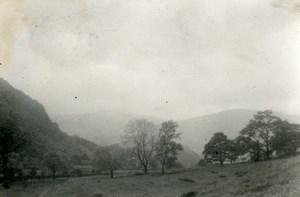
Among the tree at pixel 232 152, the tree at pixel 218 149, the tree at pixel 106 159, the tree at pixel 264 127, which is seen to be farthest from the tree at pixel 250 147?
the tree at pixel 106 159

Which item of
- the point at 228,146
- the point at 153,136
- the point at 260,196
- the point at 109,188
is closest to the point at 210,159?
the point at 228,146

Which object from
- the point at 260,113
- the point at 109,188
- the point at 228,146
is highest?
the point at 260,113

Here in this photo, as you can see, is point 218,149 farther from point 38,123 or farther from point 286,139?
point 38,123

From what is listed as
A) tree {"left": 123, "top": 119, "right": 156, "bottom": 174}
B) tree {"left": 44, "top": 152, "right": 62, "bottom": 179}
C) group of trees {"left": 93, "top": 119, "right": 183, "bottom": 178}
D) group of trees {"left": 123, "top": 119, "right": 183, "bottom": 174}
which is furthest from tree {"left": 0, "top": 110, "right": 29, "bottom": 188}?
tree {"left": 44, "top": 152, "right": 62, "bottom": 179}

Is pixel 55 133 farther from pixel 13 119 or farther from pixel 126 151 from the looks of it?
pixel 13 119

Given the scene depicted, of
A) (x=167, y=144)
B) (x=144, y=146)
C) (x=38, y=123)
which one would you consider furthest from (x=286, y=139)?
(x=38, y=123)

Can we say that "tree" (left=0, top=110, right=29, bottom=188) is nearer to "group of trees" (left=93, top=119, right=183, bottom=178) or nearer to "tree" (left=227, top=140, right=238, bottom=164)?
"group of trees" (left=93, top=119, right=183, bottom=178)

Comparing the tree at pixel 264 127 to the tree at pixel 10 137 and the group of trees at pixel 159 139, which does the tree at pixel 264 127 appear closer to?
the group of trees at pixel 159 139
